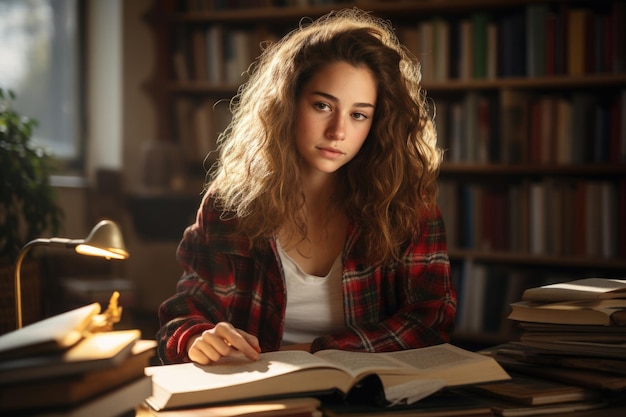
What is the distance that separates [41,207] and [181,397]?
140cm

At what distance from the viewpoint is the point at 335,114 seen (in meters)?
1.63

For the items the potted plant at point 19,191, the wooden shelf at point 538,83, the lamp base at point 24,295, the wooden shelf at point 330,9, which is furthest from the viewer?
the wooden shelf at point 330,9

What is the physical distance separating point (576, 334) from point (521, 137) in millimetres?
2030

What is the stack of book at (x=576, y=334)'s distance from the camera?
1.20 meters

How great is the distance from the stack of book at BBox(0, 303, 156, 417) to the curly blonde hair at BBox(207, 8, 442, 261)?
735 mm

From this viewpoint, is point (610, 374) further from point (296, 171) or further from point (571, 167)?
point (571, 167)

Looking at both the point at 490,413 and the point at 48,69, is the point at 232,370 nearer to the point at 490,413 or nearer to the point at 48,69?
the point at 490,413

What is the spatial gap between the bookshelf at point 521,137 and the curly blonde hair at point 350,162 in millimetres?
1201

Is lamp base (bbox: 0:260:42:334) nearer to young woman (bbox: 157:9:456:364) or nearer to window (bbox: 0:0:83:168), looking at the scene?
young woman (bbox: 157:9:456:364)

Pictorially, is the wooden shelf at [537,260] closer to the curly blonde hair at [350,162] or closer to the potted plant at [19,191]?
the curly blonde hair at [350,162]

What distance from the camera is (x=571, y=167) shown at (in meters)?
3.10

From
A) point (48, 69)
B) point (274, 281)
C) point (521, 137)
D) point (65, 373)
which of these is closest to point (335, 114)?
point (274, 281)

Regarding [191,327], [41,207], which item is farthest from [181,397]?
[41,207]

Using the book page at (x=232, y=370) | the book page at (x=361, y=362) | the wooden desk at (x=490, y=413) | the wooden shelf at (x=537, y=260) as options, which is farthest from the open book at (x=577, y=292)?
the wooden shelf at (x=537, y=260)
